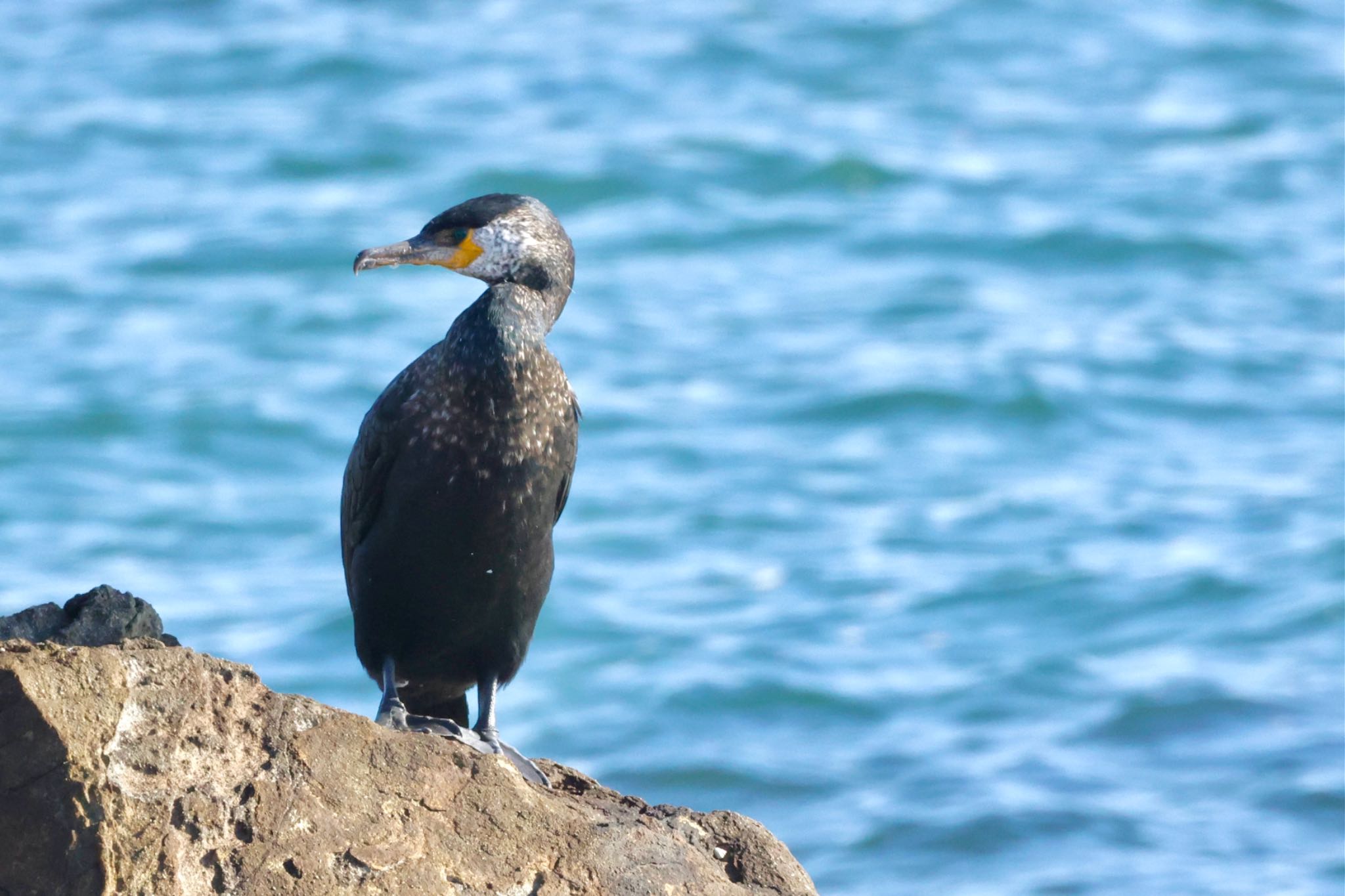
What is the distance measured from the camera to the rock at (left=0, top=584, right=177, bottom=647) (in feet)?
12.7

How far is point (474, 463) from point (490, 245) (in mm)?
579

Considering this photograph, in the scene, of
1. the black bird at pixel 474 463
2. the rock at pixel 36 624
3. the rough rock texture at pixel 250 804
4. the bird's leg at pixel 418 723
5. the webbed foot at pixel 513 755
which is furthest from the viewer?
the black bird at pixel 474 463

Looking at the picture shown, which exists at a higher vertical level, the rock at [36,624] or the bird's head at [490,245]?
the bird's head at [490,245]

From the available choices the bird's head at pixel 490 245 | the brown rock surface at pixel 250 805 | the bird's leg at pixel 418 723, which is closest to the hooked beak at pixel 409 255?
the bird's head at pixel 490 245

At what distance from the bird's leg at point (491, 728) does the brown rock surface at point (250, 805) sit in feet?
1.50

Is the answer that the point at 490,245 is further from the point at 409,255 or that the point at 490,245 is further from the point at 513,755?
the point at 513,755

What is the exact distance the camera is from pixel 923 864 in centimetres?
916

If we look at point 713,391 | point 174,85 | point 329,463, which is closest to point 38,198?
point 174,85

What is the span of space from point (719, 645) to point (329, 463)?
11.8ft

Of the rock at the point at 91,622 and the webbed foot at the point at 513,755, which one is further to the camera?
the webbed foot at the point at 513,755

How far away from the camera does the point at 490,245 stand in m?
4.91

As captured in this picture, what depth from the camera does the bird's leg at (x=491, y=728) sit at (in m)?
4.41

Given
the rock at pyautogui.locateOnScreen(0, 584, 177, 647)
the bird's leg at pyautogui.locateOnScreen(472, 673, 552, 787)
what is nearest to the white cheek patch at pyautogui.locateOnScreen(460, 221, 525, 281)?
the bird's leg at pyautogui.locateOnScreen(472, 673, 552, 787)

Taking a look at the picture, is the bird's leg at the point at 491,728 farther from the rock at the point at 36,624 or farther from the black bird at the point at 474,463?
the rock at the point at 36,624
